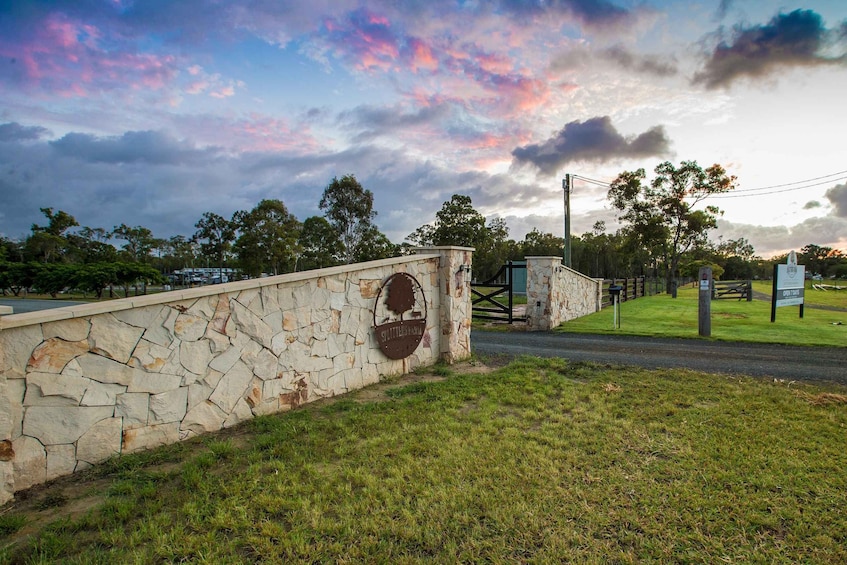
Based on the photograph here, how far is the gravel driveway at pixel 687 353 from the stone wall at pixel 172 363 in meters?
3.74

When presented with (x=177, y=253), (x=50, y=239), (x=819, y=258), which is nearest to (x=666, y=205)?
(x=819, y=258)

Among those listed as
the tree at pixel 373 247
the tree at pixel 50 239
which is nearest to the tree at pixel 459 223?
the tree at pixel 373 247

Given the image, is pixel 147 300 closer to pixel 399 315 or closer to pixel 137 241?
pixel 399 315

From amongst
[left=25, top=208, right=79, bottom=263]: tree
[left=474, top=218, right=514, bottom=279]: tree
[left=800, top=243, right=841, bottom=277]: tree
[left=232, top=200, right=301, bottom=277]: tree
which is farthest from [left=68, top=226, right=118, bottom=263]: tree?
[left=800, top=243, right=841, bottom=277]: tree

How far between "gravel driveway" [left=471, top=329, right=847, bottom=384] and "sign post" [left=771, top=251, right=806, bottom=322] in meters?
3.66

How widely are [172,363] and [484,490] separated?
2988 millimetres

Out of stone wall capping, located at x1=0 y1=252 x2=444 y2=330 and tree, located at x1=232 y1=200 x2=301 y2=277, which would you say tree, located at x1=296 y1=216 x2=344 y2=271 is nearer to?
tree, located at x1=232 y1=200 x2=301 y2=277

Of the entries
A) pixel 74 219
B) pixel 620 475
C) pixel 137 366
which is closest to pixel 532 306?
pixel 620 475

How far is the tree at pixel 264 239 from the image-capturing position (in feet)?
113

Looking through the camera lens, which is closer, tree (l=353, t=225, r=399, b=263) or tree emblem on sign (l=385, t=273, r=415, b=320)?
tree emblem on sign (l=385, t=273, r=415, b=320)

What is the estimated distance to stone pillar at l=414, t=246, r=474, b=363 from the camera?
6.63 meters

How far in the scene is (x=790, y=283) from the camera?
11406 millimetres

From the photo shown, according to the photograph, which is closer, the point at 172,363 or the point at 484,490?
the point at 484,490

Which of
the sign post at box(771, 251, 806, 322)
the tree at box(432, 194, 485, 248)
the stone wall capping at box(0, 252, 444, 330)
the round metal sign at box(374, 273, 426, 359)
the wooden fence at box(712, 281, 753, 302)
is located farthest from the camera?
the tree at box(432, 194, 485, 248)
